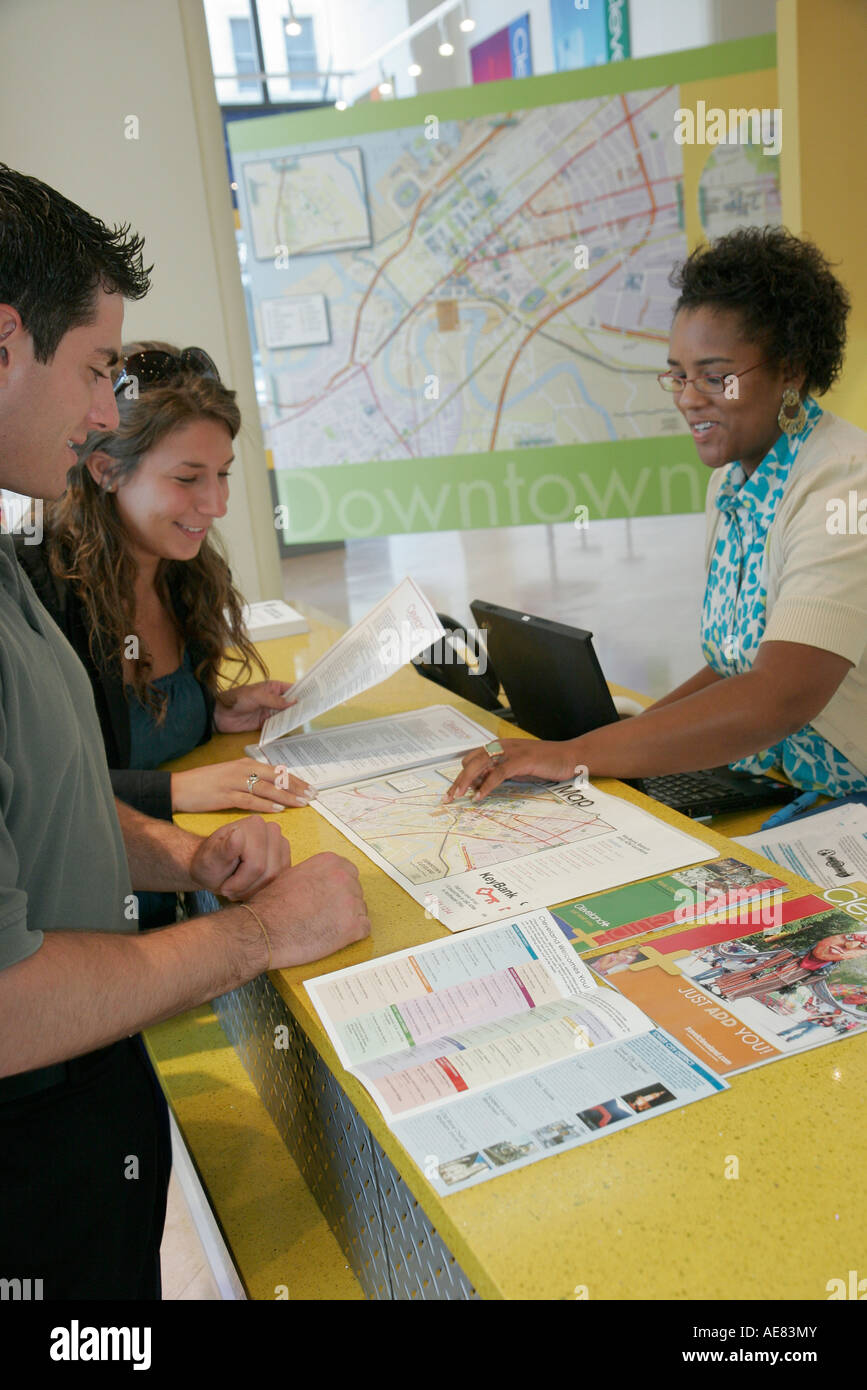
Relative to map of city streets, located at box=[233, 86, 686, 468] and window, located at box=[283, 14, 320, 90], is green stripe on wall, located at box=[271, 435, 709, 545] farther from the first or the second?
window, located at box=[283, 14, 320, 90]

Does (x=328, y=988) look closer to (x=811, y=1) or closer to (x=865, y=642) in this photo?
(x=865, y=642)

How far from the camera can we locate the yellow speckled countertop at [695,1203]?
749 millimetres

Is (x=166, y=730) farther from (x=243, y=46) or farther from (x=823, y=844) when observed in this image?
(x=243, y=46)

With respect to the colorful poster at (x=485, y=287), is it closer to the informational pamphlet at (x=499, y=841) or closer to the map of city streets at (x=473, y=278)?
the map of city streets at (x=473, y=278)

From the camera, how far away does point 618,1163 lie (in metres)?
0.85

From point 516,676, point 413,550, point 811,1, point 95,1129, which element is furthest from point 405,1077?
point 413,550

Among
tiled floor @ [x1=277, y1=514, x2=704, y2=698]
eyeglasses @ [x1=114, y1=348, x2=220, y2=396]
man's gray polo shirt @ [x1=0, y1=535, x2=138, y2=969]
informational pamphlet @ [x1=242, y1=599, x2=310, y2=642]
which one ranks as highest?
eyeglasses @ [x1=114, y1=348, x2=220, y2=396]

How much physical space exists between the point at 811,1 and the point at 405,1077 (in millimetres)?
4973

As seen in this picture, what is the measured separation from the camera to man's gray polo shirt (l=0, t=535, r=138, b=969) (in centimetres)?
101

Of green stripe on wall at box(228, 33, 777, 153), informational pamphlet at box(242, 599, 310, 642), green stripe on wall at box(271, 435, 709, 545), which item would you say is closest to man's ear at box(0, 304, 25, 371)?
informational pamphlet at box(242, 599, 310, 642)

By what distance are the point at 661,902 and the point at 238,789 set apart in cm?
76

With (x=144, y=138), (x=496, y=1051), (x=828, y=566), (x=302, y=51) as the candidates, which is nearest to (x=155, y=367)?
(x=828, y=566)
